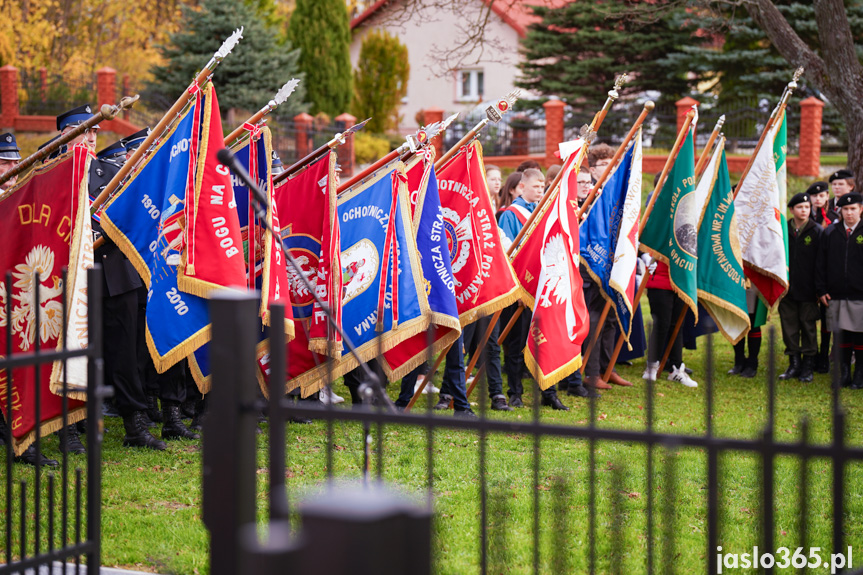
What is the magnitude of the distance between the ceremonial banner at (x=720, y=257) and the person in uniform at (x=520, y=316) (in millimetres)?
1648

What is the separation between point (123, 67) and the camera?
108 ft

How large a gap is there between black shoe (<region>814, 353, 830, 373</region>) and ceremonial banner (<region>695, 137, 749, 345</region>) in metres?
1.63

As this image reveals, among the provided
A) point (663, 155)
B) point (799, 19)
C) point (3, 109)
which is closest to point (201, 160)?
point (663, 155)

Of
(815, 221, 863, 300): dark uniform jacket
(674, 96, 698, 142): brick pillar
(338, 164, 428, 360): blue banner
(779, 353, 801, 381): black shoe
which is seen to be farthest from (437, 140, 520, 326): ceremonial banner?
(674, 96, 698, 142): brick pillar

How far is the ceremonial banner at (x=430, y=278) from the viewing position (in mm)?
6559

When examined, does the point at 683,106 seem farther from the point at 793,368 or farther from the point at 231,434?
the point at 231,434

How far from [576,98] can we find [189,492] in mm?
21454

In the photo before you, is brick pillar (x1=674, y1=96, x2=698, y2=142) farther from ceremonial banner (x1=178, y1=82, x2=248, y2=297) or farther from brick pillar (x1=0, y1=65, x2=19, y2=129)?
brick pillar (x1=0, y1=65, x2=19, y2=129)

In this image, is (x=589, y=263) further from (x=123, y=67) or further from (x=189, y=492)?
(x=123, y=67)

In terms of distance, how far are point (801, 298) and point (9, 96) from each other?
20.7m

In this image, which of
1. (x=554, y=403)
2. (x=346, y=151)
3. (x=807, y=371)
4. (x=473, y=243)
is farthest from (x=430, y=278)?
(x=346, y=151)

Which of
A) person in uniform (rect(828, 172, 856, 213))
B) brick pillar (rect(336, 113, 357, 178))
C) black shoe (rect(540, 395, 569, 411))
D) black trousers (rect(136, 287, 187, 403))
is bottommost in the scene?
black shoe (rect(540, 395, 569, 411))

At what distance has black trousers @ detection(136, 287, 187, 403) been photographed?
6402 mm

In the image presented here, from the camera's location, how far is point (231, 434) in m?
2.08
